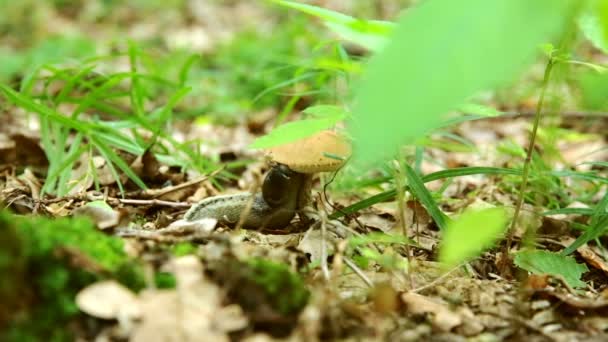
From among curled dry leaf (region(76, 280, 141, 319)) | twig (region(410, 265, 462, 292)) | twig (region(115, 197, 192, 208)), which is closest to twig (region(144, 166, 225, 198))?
twig (region(115, 197, 192, 208))

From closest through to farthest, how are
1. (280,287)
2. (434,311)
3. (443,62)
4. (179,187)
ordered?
1. (443,62)
2. (280,287)
3. (434,311)
4. (179,187)

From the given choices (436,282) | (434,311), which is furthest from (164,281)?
(436,282)

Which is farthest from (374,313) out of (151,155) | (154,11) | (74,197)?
(154,11)

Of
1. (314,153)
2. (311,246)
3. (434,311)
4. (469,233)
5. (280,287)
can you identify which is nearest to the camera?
(469,233)

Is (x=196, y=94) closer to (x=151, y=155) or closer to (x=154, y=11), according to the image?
(x=151, y=155)

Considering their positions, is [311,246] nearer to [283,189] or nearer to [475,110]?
[283,189]

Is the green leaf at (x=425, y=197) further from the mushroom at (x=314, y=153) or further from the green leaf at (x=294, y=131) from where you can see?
the green leaf at (x=294, y=131)

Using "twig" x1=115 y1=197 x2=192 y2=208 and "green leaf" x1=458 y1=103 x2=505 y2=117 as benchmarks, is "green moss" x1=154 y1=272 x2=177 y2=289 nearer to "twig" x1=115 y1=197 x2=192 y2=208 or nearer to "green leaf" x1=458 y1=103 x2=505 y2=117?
"green leaf" x1=458 y1=103 x2=505 y2=117
